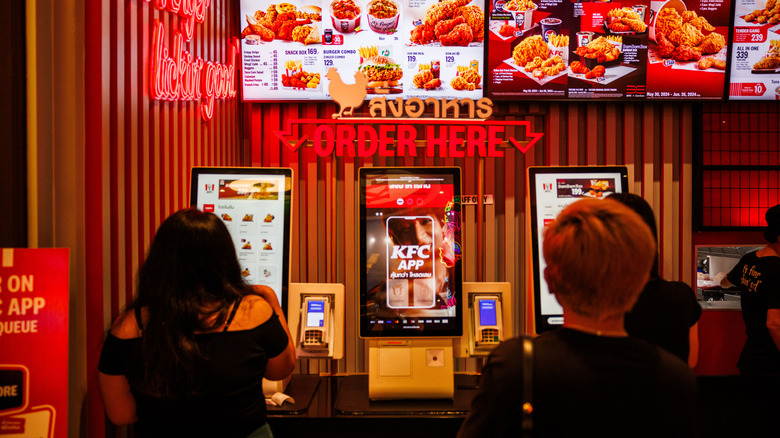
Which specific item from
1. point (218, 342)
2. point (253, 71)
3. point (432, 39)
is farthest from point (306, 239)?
point (218, 342)

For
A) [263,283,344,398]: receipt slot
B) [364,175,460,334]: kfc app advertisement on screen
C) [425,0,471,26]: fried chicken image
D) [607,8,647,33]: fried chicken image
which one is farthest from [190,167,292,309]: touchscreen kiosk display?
[607,8,647,33]: fried chicken image

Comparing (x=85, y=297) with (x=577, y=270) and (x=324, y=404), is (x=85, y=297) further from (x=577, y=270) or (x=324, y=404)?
(x=577, y=270)

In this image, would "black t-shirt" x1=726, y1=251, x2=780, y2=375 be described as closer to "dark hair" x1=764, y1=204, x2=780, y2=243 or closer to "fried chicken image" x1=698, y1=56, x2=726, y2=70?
"dark hair" x1=764, y1=204, x2=780, y2=243

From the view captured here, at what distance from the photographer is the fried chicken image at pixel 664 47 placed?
4.04m

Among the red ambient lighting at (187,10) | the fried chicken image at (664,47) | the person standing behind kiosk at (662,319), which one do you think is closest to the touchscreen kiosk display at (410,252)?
the person standing behind kiosk at (662,319)

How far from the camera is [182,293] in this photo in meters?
1.52

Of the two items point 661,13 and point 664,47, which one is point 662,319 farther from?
point 661,13

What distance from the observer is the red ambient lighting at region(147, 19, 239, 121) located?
2.59 m

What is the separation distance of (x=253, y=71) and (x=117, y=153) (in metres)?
2.03

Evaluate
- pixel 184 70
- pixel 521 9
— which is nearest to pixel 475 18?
pixel 521 9

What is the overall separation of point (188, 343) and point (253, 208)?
1138 millimetres

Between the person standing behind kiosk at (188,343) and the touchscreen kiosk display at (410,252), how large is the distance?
2.98 feet

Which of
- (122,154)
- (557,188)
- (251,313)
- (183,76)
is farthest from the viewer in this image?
(183,76)

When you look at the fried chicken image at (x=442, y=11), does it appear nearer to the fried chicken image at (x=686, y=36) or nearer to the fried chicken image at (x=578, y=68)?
the fried chicken image at (x=578, y=68)
